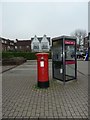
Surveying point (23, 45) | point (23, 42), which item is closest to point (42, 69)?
point (23, 45)

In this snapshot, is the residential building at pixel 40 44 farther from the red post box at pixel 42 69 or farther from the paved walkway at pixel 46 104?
the paved walkway at pixel 46 104

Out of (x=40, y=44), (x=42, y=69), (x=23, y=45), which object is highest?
(x=23, y=45)

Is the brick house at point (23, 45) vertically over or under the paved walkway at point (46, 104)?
over

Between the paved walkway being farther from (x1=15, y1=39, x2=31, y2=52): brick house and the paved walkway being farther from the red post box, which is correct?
(x1=15, y1=39, x2=31, y2=52): brick house

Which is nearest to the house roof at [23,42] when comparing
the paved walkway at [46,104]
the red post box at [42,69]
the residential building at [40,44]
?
the residential building at [40,44]

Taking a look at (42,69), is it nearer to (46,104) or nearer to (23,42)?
(46,104)

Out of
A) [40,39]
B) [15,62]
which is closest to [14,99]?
[15,62]

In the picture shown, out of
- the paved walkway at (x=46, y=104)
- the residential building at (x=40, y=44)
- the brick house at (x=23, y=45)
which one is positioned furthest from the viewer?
the brick house at (x=23, y=45)

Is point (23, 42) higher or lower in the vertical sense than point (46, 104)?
higher

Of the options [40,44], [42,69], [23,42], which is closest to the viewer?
[42,69]

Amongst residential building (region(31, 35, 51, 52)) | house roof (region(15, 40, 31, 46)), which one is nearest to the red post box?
residential building (region(31, 35, 51, 52))

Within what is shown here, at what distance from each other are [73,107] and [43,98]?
1.32 m

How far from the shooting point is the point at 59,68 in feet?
30.1

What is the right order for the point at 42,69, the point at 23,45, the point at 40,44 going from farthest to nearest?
the point at 23,45 < the point at 40,44 < the point at 42,69
